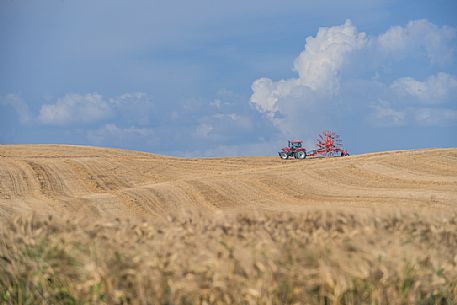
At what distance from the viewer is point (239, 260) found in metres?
3.88

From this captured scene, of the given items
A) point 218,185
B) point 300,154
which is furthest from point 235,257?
point 300,154

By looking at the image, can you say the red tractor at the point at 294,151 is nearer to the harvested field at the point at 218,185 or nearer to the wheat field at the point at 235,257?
the harvested field at the point at 218,185

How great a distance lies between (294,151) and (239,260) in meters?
25.8

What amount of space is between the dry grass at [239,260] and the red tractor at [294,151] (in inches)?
967

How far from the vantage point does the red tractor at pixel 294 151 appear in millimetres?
29258

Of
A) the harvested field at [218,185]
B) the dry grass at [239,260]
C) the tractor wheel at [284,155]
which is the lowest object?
the dry grass at [239,260]

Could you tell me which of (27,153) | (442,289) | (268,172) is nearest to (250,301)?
(442,289)

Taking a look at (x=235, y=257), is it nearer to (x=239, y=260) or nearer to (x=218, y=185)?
(x=239, y=260)

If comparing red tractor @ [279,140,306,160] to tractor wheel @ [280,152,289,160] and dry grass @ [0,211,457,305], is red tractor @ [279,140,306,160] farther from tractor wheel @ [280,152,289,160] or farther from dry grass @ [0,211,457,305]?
dry grass @ [0,211,457,305]

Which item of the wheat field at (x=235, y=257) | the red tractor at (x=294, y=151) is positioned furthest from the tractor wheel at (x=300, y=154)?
the wheat field at (x=235, y=257)

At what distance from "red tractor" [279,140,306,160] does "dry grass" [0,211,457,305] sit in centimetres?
2457

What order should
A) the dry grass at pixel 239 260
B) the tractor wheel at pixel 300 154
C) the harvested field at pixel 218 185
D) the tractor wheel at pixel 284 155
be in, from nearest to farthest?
1. the dry grass at pixel 239 260
2. the harvested field at pixel 218 185
3. the tractor wheel at pixel 284 155
4. the tractor wheel at pixel 300 154

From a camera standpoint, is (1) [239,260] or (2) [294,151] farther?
(2) [294,151]

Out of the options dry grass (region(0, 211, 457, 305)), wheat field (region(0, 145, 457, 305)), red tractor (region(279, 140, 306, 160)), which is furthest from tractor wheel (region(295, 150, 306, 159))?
dry grass (region(0, 211, 457, 305))
